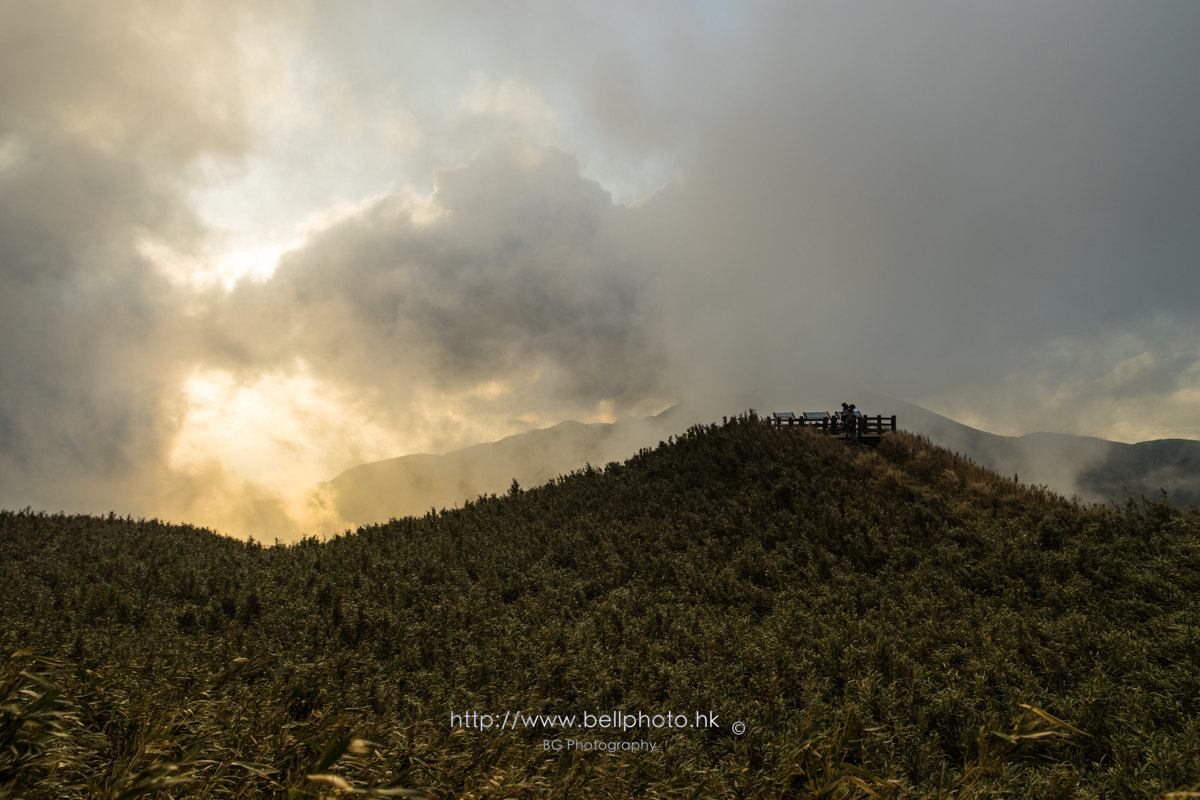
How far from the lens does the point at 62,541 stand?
18281mm

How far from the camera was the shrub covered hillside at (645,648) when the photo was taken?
3291mm

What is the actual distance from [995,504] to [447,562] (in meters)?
17.0

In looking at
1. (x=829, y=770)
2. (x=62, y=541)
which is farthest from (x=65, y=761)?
(x=62, y=541)

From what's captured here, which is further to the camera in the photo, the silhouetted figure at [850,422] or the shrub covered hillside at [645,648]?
the silhouetted figure at [850,422]

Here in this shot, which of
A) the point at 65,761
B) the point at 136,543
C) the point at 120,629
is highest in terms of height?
the point at 136,543

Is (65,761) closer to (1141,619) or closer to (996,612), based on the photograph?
(996,612)

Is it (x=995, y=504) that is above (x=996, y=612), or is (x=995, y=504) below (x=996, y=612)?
above

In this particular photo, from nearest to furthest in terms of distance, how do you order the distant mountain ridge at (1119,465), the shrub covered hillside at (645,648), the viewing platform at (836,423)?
the shrub covered hillside at (645,648) → the viewing platform at (836,423) → the distant mountain ridge at (1119,465)

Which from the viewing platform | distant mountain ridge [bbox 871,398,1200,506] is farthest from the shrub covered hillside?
distant mountain ridge [bbox 871,398,1200,506]

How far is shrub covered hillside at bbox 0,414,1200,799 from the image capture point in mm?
3291

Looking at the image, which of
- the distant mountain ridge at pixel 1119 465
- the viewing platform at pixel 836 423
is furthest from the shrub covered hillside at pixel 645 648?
the distant mountain ridge at pixel 1119 465

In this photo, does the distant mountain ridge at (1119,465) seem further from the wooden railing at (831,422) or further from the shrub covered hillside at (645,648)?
the shrub covered hillside at (645,648)

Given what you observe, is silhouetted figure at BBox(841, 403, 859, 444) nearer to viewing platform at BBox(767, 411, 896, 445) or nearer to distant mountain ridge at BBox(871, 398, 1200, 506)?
viewing platform at BBox(767, 411, 896, 445)

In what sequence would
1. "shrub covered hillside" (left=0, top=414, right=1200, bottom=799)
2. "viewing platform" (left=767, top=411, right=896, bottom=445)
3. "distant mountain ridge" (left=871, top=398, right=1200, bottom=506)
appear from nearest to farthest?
"shrub covered hillside" (left=0, top=414, right=1200, bottom=799)
"viewing platform" (left=767, top=411, right=896, bottom=445)
"distant mountain ridge" (left=871, top=398, right=1200, bottom=506)
